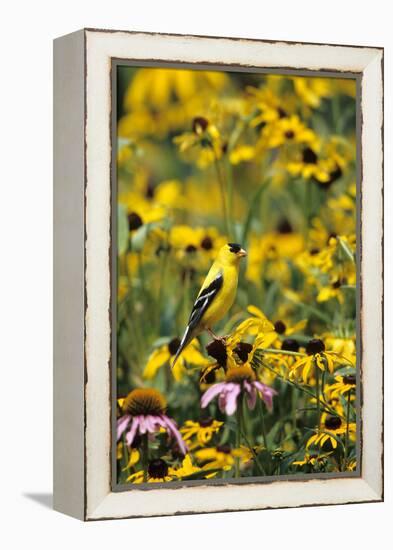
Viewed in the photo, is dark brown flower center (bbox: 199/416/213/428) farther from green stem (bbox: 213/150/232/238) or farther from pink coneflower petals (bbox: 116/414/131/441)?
green stem (bbox: 213/150/232/238)

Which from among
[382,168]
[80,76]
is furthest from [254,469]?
[80,76]

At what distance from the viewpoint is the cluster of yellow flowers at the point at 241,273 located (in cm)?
400

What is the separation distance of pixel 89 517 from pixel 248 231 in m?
1.06

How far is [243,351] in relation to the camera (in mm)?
3922

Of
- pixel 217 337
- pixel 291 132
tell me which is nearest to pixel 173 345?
pixel 217 337

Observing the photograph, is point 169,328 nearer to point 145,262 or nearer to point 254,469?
point 145,262

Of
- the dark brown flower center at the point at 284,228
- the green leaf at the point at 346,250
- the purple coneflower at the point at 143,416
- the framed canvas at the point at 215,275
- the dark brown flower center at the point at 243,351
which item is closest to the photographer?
the framed canvas at the point at 215,275

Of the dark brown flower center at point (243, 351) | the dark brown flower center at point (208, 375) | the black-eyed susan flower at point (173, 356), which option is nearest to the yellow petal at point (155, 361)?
the black-eyed susan flower at point (173, 356)

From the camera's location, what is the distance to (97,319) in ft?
12.1

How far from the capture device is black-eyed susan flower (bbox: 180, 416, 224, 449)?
4.02 metres

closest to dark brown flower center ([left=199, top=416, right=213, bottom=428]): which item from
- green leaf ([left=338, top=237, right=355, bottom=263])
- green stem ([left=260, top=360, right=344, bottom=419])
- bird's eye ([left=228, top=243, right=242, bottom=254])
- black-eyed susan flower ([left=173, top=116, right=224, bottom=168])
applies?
green stem ([left=260, top=360, right=344, bottom=419])

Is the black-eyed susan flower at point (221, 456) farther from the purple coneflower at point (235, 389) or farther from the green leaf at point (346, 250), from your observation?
the green leaf at point (346, 250)

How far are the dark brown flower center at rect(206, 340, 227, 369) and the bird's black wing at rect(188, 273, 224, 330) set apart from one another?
0.23 feet

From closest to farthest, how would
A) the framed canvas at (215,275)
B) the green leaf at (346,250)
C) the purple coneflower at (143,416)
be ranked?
the framed canvas at (215,275), the purple coneflower at (143,416), the green leaf at (346,250)
